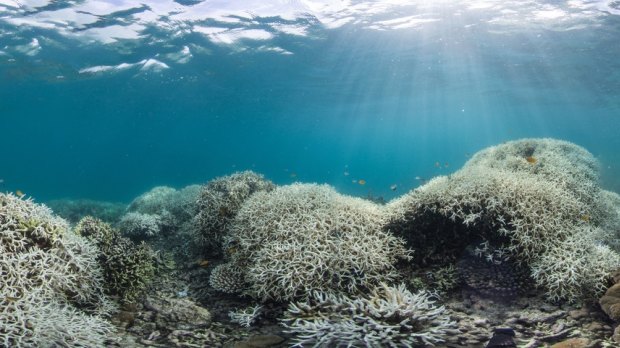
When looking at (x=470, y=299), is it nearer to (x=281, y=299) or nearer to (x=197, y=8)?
(x=281, y=299)

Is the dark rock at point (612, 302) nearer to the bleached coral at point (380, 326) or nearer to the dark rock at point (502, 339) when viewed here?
the dark rock at point (502, 339)

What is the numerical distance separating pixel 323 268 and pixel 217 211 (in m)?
3.88

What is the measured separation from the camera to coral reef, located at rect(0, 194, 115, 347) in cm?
427

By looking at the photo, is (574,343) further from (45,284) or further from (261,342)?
(45,284)

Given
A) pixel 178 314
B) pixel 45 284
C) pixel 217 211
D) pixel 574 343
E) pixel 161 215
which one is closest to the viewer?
pixel 574 343

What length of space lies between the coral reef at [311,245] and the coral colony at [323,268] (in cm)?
3

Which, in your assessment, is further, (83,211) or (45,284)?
(83,211)

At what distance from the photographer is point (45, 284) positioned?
5035mm

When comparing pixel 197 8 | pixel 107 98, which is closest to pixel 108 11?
pixel 197 8

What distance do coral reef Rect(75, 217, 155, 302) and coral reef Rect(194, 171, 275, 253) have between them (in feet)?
5.77

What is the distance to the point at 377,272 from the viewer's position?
6.12 meters

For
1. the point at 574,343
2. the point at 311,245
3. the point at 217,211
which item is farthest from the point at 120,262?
the point at 574,343

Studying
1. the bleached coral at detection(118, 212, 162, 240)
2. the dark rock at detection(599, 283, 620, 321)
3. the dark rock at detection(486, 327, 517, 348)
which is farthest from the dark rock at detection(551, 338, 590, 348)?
the bleached coral at detection(118, 212, 162, 240)

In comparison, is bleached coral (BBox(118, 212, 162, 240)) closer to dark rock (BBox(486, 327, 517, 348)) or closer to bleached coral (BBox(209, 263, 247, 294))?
bleached coral (BBox(209, 263, 247, 294))
